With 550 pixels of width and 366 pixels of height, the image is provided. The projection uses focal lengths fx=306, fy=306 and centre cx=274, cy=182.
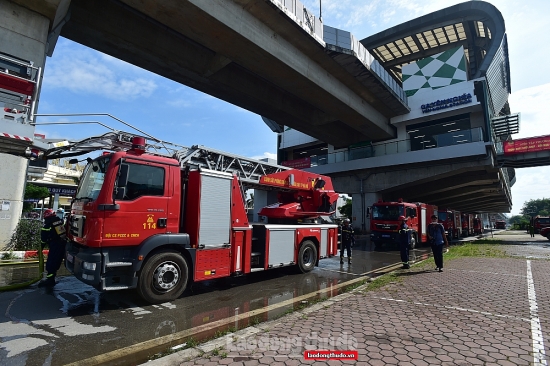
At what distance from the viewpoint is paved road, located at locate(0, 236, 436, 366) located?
356cm

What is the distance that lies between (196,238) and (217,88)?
49.1 ft

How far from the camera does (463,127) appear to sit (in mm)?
26688

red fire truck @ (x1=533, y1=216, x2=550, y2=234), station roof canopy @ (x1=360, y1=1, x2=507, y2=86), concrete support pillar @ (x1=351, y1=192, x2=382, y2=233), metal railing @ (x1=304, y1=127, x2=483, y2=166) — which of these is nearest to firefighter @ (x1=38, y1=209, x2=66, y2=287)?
metal railing @ (x1=304, y1=127, x2=483, y2=166)

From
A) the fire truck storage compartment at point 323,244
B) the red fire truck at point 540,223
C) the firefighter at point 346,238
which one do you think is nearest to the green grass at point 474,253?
the firefighter at point 346,238

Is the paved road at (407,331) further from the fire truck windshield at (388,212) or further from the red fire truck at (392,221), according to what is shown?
the fire truck windshield at (388,212)

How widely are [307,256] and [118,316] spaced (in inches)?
211

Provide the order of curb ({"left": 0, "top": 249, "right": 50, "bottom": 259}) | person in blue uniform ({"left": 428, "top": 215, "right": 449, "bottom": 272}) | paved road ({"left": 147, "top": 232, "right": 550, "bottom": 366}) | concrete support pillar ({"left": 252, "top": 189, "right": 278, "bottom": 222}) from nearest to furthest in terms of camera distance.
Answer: paved road ({"left": 147, "top": 232, "right": 550, "bottom": 366}) < person in blue uniform ({"left": 428, "top": 215, "right": 449, "bottom": 272}) < curb ({"left": 0, "top": 249, "right": 50, "bottom": 259}) < concrete support pillar ({"left": 252, "top": 189, "right": 278, "bottom": 222})

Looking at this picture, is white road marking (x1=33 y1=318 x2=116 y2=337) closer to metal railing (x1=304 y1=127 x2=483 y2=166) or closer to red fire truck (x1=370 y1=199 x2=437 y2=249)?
red fire truck (x1=370 y1=199 x2=437 y2=249)

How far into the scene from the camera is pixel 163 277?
5508mm

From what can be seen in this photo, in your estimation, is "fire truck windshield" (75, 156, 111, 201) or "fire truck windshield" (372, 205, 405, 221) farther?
"fire truck windshield" (372, 205, 405, 221)

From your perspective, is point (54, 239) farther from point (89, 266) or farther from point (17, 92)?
point (17, 92)

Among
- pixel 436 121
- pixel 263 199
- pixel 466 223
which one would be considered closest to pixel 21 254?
pixel 263 199

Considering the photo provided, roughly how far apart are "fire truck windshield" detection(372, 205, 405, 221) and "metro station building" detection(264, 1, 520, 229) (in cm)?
915

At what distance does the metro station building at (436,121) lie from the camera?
74.9ft
